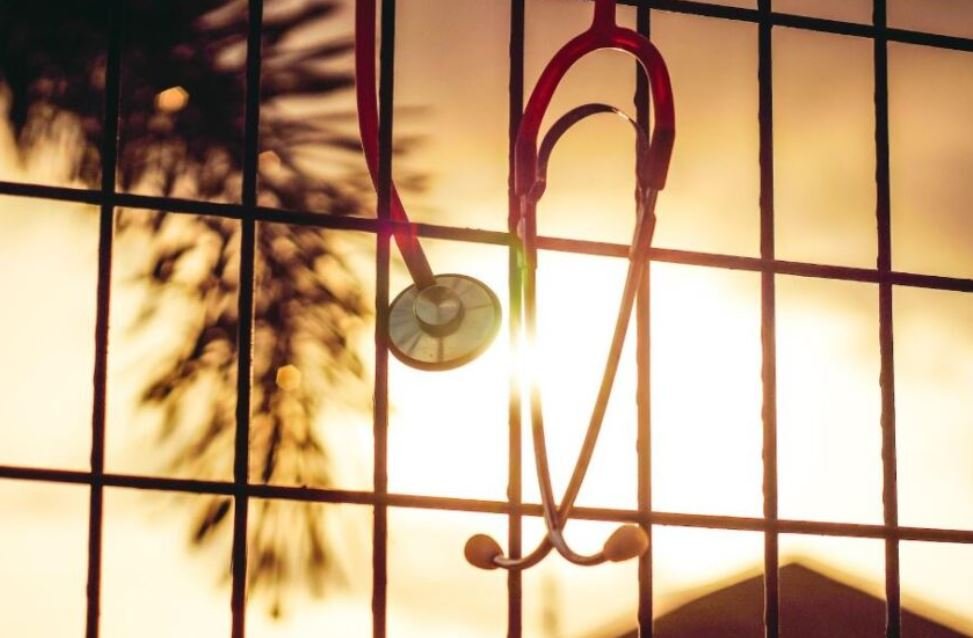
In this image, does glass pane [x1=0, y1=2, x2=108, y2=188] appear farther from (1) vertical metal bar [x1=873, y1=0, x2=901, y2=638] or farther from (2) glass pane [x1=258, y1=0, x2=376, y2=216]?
(1) vertical metal bar [x1=873, y1=0, x2=901, y2=638]

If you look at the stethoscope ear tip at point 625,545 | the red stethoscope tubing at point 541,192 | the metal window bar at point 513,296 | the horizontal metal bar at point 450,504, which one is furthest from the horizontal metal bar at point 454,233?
the stethoscope ear tip at point 625,545

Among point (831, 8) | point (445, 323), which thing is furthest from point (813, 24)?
point (445, 323)

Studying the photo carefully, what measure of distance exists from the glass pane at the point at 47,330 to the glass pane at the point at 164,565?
0.10m

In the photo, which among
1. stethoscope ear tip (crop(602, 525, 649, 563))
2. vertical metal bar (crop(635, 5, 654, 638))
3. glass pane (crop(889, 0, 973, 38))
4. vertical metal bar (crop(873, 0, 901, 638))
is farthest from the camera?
glass pane (crop(889, 0, 973, 38))

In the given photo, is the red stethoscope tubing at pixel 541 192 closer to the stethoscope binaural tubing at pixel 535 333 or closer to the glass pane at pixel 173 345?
the stethoscope binaural tubing at pixel 535 333

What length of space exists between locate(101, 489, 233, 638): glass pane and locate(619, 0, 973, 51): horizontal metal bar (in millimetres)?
896

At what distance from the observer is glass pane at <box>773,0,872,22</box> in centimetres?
168

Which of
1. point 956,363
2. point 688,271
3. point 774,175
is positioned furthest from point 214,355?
point 956,363

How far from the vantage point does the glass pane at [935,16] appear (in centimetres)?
174

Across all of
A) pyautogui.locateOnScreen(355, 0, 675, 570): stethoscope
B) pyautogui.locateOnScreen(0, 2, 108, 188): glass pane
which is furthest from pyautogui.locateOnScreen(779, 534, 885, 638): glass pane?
pyautogui.locateOnScreen(0, 2, 108, 188): glass pane

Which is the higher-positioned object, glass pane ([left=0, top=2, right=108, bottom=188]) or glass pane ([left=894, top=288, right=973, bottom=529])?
glass pane ([left=0, top=2, right=108, bottom=188])

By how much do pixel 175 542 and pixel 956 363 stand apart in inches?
43.8

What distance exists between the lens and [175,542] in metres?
1.39

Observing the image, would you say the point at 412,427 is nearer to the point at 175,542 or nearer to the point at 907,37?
the point at 175,542
